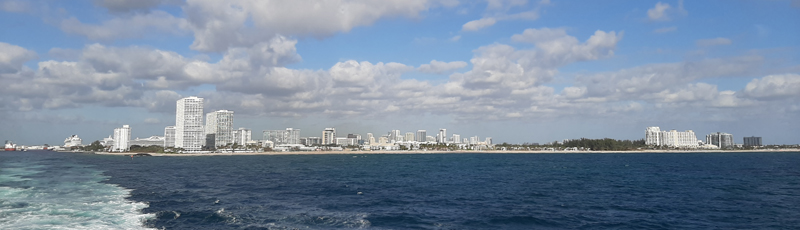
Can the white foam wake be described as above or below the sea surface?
above

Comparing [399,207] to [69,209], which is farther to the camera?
[399,207]

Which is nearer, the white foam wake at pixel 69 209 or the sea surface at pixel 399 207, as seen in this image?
the white foam wake at pixel 69 209

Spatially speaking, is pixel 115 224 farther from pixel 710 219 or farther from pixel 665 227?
pixel 710 219

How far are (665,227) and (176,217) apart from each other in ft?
116

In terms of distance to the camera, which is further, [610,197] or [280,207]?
[610,197]

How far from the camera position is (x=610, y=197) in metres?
46.2

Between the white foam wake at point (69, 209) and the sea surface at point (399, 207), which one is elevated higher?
the white foam wake at point (69, 209)

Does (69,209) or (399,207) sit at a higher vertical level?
(69,209)

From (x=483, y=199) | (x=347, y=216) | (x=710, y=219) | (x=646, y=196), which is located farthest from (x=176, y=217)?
(x=646, y=196)

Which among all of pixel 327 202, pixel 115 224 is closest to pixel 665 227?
pixel 327 202

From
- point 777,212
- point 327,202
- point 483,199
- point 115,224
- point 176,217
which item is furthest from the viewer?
point 483,199

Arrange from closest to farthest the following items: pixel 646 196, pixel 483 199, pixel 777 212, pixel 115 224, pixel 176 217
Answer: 1. pixel 115 224
2. pixel 176 217
3. pixel 777 212
4. pixel 483 199
5. pixel 646 196

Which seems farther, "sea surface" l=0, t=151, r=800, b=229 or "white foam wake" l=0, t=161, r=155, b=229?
"sea surface" l=0, t=151, r=800, b=229

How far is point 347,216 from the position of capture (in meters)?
33.4
